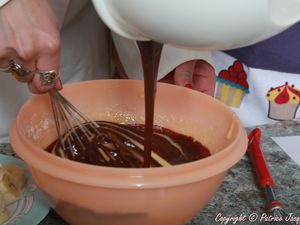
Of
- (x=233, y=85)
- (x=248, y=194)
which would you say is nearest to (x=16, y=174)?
(x=248, y=194)

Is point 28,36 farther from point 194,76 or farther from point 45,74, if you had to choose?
point 194,76

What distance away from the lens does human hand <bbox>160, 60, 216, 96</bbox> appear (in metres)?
0.84

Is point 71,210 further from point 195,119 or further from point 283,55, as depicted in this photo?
point 283,55

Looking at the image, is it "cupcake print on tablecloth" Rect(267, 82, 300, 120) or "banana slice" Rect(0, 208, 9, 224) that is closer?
"banana slice" Rect(0, 208, 9, 224)

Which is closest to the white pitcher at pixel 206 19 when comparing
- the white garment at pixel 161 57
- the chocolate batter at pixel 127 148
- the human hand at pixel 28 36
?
the human hand at pixel 28 36

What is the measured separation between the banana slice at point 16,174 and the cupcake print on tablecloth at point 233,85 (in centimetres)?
49

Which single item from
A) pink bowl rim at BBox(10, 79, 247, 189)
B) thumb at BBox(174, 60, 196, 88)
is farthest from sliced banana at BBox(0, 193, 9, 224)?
thumb at BBox(174, 60, 196, 88)

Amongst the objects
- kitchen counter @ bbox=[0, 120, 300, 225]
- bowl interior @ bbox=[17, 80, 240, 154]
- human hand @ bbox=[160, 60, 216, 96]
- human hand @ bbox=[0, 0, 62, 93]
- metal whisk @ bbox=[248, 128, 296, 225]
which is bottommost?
kitchen counter @ bbox=[0, 120, 300, 225]

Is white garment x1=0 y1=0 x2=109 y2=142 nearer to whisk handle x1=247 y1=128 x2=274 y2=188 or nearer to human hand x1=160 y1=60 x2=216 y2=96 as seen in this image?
human hand x1=160 y1=60 x2=216 y2=96

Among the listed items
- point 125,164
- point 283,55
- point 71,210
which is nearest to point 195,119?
point 125,164

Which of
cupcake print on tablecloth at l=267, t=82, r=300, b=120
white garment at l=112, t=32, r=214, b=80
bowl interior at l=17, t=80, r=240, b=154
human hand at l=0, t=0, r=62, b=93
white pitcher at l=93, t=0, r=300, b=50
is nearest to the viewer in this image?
white pitcher at l=93, t=0, r=300, b=50

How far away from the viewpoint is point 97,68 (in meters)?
1.01

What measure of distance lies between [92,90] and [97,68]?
0.35 metres

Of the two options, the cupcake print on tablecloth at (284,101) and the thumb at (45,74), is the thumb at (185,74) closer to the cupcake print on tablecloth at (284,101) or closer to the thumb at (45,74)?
the cupcake print on tablecloth at (284,101)
